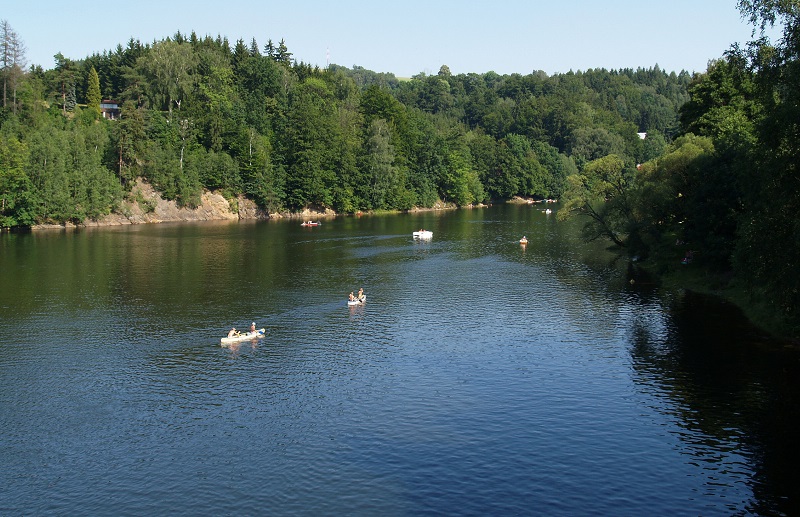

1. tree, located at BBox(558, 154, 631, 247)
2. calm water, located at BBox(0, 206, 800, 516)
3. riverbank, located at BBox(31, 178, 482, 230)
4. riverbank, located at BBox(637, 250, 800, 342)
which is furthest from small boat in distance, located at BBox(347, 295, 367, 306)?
riverbank, located at BBox(31, 178, 482, 230)

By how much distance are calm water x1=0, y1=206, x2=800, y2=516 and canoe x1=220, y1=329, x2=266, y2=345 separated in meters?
0.81

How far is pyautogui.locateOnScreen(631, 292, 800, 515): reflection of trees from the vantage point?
1507 inches

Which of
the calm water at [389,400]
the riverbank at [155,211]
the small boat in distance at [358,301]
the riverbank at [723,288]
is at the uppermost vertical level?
the riverbank at [155,211]

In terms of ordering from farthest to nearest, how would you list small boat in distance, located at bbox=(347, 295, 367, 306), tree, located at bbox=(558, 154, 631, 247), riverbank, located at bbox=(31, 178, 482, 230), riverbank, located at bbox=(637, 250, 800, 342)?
riverbank, located at bbox=(31, 178, 482, 230) → tree, located at bbox=(558, 154, 631, 247) → small boat in distance, located at bbox=(347, 295, 367, 306) → riverbank, located at bbox=(637, 250, 800, 342)

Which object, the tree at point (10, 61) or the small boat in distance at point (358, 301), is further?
the tree at point (10, 61)

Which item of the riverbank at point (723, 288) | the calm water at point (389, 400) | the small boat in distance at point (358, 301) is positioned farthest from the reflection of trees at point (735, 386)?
the small boat in distance at point (358, 301)

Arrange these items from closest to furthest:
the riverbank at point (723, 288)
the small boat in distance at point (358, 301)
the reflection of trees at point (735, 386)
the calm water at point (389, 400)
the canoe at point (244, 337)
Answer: the calm water at point (389, 400) → the reflection of trees at point (735, 386) → the riverbank at point (723, 288) → the canoe at point (244, 337) → the small boat in distance at point (358, 301)

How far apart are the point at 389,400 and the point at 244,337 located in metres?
19.9

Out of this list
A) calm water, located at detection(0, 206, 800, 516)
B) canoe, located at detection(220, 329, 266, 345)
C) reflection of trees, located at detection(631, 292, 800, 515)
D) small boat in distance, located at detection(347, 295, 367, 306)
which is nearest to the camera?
calm water, located at detection(0, 206, 800, 516)

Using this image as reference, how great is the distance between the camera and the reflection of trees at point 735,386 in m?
38.3

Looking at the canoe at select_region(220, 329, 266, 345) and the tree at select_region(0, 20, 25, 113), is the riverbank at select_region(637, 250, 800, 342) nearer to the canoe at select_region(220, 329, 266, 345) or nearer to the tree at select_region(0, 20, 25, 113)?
the canoe at select_region(220, 329, 266, 345)

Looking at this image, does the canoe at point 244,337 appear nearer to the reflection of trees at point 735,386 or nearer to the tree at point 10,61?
the reflection of trees at point 735,386

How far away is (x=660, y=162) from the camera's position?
96750mm

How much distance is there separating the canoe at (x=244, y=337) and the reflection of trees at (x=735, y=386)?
33.0 meters
